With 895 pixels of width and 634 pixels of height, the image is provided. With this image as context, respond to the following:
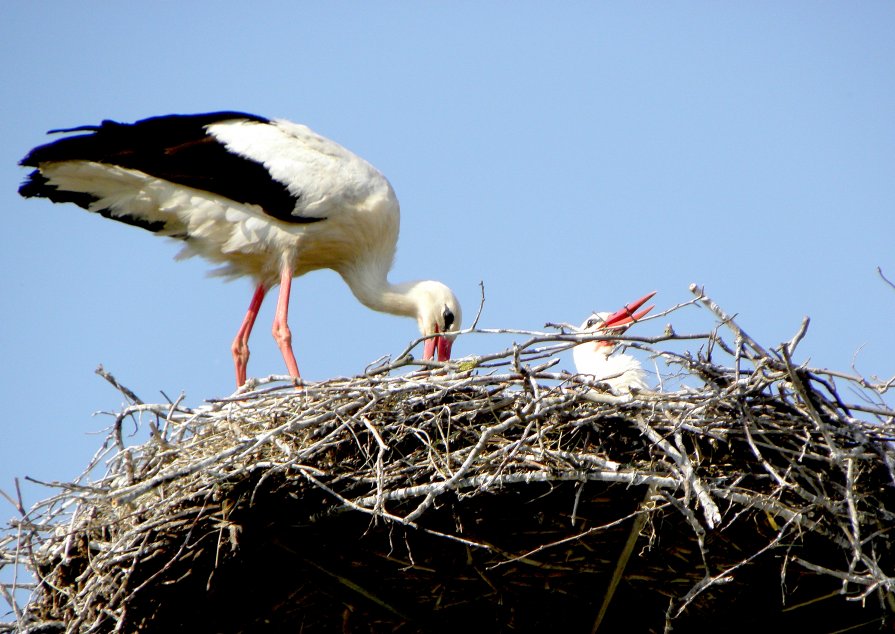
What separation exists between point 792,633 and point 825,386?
96cm

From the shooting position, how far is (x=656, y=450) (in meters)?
4.07

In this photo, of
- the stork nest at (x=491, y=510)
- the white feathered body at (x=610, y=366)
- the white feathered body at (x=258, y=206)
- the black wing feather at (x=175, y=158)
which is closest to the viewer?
the stork nest at (x=491, y=510)

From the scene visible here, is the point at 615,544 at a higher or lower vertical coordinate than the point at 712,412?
lower

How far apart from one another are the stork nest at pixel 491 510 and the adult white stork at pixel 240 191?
2069 mm

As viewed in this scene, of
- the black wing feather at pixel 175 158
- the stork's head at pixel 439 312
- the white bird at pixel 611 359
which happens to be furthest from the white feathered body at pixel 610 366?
the black wing feather at pixel 175 158

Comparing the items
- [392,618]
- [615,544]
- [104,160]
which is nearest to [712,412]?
[615,544]

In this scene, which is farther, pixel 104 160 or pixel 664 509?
pixel 104 160

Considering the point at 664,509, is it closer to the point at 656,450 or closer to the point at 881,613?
the point at 656,450

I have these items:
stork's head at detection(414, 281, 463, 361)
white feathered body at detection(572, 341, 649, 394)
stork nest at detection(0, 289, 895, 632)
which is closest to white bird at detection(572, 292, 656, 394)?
white feathered body at detection(572, 341, 649, 394)

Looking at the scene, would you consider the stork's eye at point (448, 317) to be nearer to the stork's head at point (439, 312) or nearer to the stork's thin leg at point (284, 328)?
the stork's head at point (439, 312)

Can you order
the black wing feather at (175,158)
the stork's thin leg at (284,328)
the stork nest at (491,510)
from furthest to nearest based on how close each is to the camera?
the stork's thin leg at (284,328), the black wing feather at (175,158), the stork nest at (491,510)

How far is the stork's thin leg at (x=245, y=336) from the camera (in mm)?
6828

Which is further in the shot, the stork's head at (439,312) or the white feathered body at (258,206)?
the stork's head at (439,312)

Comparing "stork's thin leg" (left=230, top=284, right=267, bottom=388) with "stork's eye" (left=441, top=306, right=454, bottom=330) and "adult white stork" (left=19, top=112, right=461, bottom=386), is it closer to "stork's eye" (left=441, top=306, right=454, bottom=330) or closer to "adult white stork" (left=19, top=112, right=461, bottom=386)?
"adult white stork" (left=19, top=112, right=461, bottom=386)
